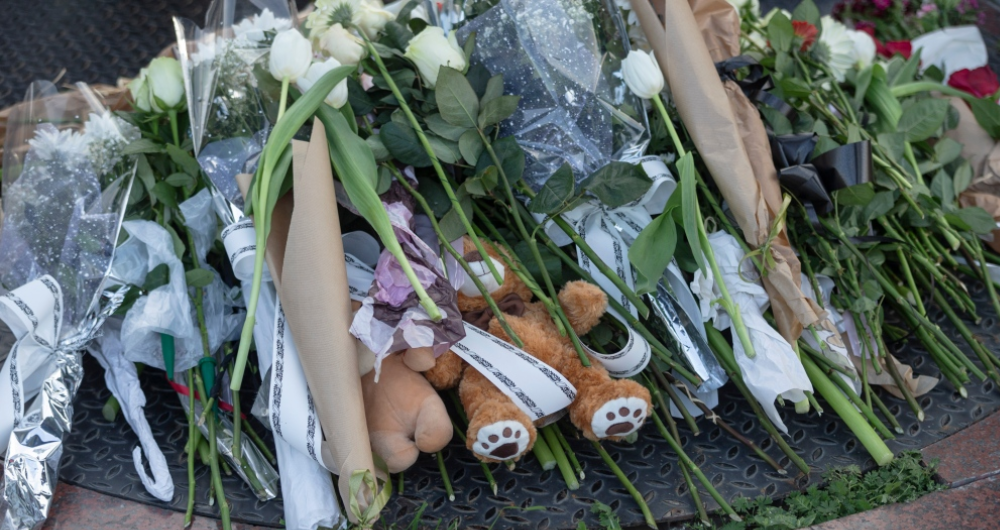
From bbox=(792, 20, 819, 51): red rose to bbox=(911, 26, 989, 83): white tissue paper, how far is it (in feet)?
1.39

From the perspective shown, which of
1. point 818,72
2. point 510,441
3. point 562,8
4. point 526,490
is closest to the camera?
point 510,441

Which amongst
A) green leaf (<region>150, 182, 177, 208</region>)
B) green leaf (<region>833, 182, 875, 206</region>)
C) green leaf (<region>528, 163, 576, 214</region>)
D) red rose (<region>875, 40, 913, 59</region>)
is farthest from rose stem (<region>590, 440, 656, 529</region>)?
red rose (<region>875, 40, 913, 59</region>)

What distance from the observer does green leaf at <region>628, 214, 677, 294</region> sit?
106 cm

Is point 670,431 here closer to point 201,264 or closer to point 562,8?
point 562,8

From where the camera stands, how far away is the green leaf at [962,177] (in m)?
1.46

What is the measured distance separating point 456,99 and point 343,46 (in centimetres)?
21

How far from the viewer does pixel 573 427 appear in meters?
1.17

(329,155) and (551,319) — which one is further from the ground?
(329,155)

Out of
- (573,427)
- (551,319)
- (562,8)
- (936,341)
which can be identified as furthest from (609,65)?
(936,341)

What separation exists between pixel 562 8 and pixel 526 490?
0.74 m

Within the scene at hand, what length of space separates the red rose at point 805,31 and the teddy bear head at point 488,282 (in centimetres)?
77

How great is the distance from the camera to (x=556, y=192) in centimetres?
110

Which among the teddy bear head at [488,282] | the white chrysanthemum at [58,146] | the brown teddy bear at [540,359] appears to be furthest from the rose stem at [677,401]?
the white chrysanthemum at [58,146]

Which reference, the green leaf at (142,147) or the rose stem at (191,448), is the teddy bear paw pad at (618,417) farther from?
the green leaf at (142,147)
